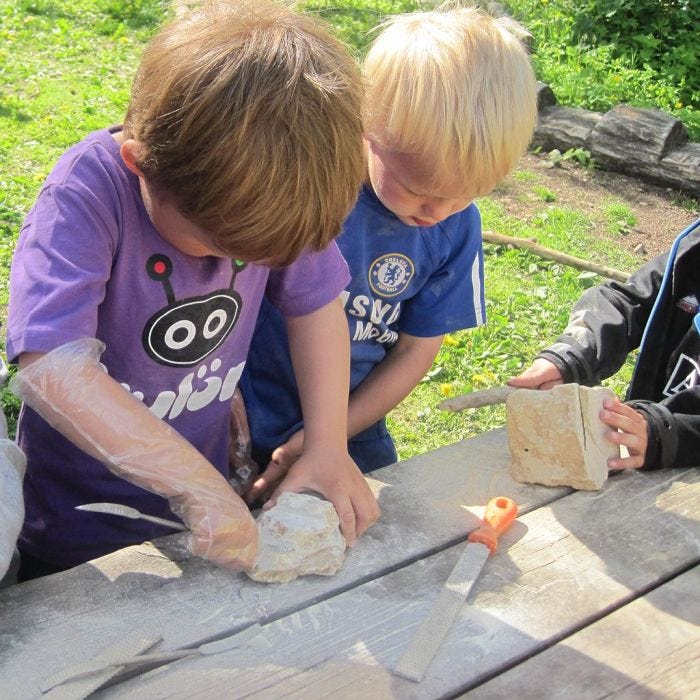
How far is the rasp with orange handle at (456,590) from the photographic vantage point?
1333 millimetres

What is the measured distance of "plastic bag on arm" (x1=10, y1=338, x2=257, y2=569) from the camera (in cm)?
140

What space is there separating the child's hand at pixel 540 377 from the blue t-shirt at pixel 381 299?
167 millimetres

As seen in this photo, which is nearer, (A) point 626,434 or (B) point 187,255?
(B) point 187,255

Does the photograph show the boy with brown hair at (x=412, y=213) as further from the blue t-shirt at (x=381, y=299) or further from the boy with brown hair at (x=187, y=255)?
the boy with brown hair at (x=187, y=255)

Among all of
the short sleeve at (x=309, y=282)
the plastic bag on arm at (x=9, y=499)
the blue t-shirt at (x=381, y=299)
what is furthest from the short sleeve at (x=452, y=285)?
the plastic bag on arm at (x=9, y=499)

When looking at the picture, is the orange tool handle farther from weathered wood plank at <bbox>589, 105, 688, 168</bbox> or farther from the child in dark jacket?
weathered wood plank at <bbox>589, 105, 688, 168</bbox>

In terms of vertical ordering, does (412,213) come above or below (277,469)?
above

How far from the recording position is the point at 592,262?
480 cm

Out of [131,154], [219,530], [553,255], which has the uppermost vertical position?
[131,154]

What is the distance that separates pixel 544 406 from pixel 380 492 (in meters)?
0.37

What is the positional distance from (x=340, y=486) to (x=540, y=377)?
0.72 m

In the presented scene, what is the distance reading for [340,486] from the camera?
1705mm

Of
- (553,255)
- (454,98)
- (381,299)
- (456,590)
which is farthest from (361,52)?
(553,255)

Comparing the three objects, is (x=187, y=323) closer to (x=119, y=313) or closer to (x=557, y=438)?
(x=119, y=313)
